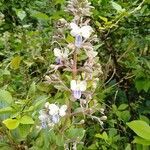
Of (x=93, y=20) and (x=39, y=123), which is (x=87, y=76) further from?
(x=93, y=20)

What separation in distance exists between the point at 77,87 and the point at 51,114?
121 mm

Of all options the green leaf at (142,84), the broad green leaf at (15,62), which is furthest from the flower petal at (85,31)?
the broad green leaf at (15,62)

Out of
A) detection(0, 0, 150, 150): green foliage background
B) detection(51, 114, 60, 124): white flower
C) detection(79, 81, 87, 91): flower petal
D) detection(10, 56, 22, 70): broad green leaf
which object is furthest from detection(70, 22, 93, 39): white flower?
detection(10, 56, 22, 70): broad green leaf

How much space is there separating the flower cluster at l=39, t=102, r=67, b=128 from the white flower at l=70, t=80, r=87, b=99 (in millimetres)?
53

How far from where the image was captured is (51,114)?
151 cm

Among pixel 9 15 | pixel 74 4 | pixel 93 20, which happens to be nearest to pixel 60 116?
pixel 74 4

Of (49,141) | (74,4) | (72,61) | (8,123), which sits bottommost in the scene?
(49,141)

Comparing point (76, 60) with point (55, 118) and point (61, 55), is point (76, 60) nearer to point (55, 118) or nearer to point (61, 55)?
point (61, 55)

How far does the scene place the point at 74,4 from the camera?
1.53m

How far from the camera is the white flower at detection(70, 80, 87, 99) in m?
1.46

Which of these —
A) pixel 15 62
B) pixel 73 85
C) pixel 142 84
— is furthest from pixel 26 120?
pixel 15 62

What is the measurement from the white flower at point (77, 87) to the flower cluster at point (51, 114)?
5cm

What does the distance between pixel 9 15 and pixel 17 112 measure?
2.23m

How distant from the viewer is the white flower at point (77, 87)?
4.81 feet
